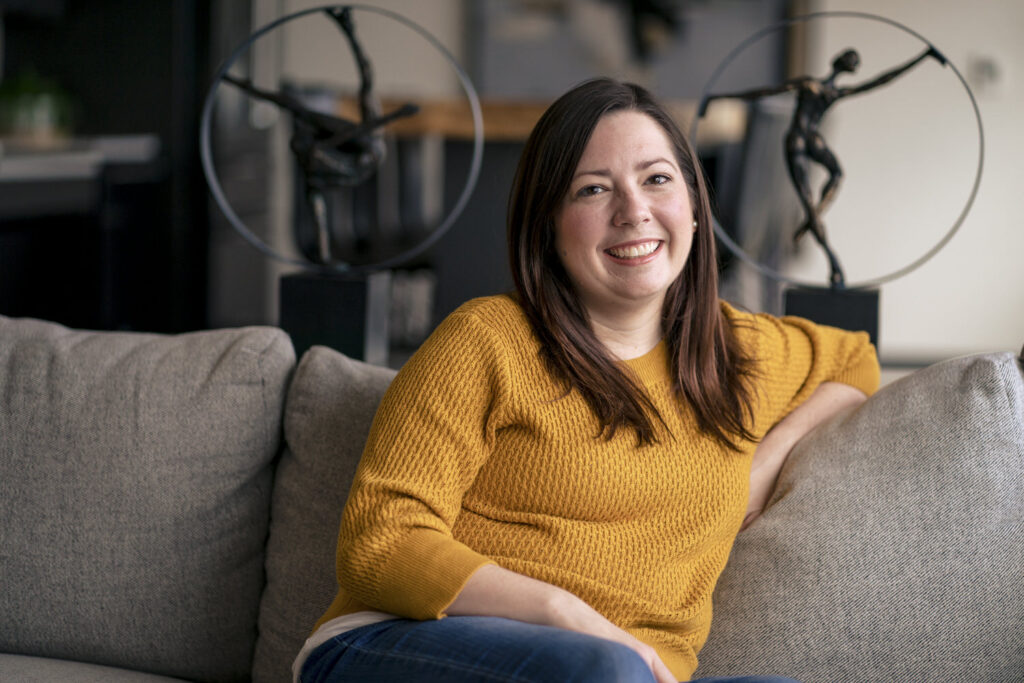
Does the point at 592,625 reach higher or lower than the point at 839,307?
lower

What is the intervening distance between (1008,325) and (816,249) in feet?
3.07

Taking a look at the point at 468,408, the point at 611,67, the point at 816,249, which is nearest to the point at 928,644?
the point at 468,408

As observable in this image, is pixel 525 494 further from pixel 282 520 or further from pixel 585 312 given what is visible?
pixel 282 520

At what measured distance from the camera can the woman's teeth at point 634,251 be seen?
1149mm

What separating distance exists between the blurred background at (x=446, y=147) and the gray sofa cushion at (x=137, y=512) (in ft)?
4.84

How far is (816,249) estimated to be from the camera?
4.54 m

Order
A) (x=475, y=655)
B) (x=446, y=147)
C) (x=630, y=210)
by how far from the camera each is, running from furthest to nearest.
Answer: (x=446, y=147) < (x=630, y=210) < (x=475, y=655)

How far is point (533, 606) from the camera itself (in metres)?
0.98

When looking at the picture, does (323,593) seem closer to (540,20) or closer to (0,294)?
(0,294)

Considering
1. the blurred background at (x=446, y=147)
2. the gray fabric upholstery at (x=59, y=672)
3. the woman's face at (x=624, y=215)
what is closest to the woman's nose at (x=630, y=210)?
the woman's face at (x=624, y=215)

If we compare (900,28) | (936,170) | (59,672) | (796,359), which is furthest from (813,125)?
(936,170)

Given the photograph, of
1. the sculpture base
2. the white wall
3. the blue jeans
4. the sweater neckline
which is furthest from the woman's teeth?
the white wall

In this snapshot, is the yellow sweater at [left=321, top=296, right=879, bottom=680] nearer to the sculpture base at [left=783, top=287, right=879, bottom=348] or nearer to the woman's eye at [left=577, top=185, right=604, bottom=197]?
the woman's eye at [left=577, top=185, right=604, bottom=197]

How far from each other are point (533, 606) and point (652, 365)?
0.37 metres
